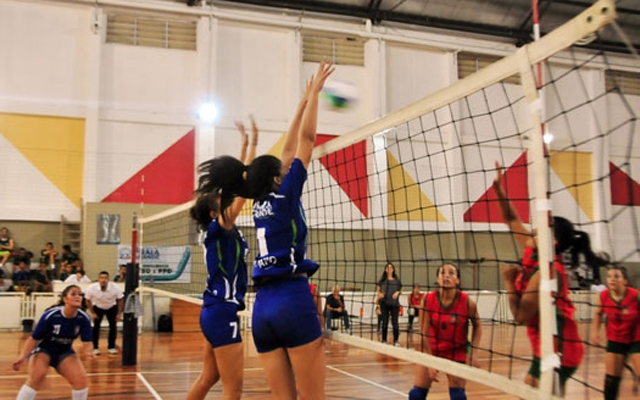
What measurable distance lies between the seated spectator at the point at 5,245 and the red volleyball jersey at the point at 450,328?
13.2m

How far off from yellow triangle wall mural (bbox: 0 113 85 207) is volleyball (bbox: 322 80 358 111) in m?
12.5

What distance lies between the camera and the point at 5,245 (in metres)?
15.3

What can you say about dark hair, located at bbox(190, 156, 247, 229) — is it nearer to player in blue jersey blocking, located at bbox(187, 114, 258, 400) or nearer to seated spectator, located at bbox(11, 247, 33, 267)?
player in blue jersey blocking, located at bbox(187, 114, 258, 400)

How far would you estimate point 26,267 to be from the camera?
1519 centimetres

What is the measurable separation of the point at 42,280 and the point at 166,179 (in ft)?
12.9

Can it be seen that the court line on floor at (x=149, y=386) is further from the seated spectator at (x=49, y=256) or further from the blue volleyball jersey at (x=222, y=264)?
the seated spectator at (x=49, y=256)

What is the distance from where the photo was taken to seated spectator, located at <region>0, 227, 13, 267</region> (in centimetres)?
1514

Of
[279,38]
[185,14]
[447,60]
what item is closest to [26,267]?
[185,14]

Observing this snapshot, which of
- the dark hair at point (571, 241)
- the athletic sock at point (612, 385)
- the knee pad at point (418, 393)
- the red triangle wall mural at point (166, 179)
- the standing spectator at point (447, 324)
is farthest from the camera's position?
the red triangle wall mural at point (166, 179)

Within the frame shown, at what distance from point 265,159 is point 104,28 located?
15407 mm

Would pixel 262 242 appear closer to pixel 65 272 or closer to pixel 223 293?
pixel 223 293

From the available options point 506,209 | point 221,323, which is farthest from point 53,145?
point 506,209

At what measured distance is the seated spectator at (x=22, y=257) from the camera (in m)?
15.3

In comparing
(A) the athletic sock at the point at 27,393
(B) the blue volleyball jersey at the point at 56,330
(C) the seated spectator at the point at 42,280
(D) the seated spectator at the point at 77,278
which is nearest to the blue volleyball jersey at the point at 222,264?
(B) the blue volleyball jersey at the point at 56,330
